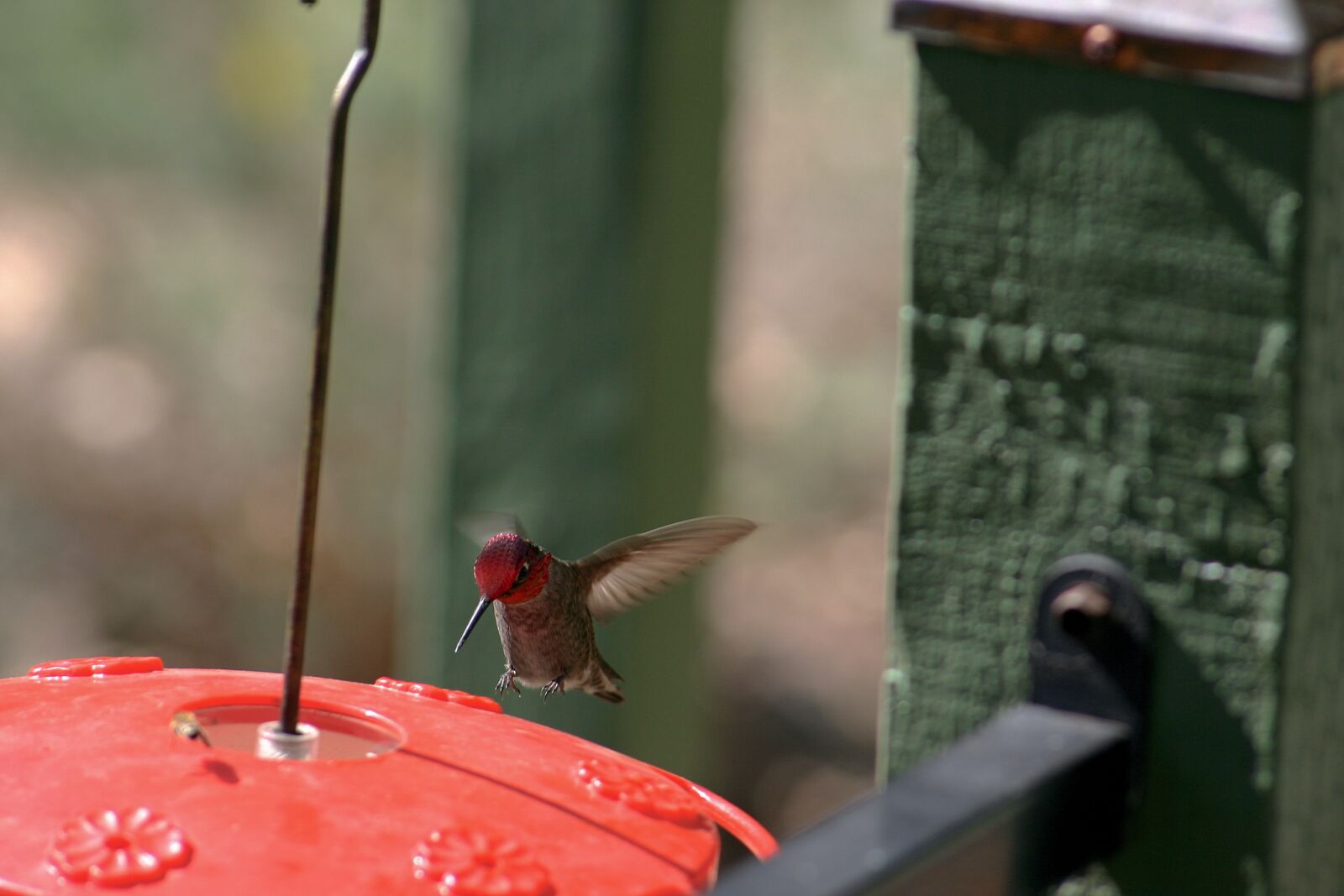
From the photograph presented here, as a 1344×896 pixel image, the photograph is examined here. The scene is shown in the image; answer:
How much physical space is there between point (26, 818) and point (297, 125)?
A: 4049 mm

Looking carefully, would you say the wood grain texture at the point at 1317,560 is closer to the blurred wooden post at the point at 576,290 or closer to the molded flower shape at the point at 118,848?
the molded flower shape at the point at 118,848

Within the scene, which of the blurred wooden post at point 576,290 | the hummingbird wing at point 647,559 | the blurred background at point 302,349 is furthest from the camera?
the blurred background at point 302,349

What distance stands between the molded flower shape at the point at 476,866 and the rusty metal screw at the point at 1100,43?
707 mm

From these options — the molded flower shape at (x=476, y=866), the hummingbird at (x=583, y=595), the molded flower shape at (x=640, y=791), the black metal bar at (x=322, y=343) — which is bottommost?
the molded flower shape at (x=476, y=866)

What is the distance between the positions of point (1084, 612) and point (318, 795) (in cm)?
62

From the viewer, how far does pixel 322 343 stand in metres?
0.92

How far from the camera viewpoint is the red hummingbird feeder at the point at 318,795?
84 cm

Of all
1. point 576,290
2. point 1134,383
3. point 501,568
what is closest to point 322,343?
point 501,568

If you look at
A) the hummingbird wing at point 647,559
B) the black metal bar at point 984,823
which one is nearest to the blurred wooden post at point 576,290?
the hummingbird wing at point 647,559

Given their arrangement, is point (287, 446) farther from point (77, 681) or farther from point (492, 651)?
point (77, 681)

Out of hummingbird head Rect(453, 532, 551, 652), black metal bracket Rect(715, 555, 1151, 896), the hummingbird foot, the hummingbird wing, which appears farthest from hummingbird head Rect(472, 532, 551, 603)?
black metal bracket Rect(715, 555, 1151, 896)

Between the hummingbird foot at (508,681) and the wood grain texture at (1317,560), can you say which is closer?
the wood grain texture at (1317,560)

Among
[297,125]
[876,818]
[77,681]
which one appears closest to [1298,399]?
[876,818]

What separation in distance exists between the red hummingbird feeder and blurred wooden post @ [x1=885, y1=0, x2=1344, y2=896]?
1.17 feet
